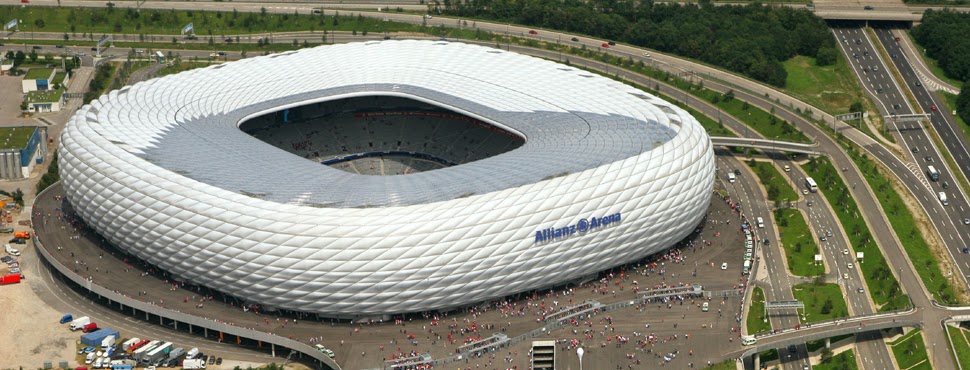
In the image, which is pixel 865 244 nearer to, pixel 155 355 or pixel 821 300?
pixel 821 300

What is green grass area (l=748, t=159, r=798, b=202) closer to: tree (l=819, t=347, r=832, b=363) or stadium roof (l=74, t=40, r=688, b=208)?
stadium roof (l=74, t=40, r=688, b=208)

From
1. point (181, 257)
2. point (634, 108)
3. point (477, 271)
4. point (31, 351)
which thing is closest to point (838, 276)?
point (634, 108)

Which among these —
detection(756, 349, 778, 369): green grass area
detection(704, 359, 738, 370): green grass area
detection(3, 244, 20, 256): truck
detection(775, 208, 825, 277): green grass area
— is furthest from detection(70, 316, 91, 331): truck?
detection(775, 208, 825, 277): green grass area

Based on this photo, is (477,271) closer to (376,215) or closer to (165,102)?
(376,215)

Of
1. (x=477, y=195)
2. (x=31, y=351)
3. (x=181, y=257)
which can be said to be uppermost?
(x=477, y=195)

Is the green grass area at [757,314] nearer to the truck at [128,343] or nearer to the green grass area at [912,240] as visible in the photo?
the green grass area at [912,240]

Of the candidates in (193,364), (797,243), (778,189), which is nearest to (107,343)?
(193,364)

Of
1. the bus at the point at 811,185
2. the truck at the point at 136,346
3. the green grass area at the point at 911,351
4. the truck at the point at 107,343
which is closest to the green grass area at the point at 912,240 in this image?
the bus at the point at 811,185
